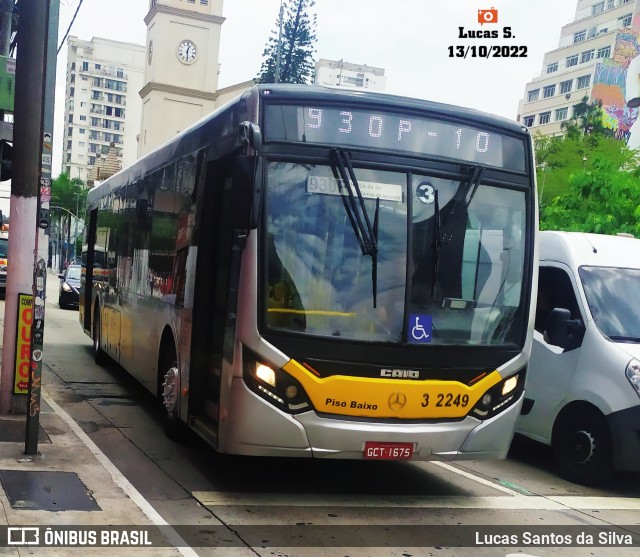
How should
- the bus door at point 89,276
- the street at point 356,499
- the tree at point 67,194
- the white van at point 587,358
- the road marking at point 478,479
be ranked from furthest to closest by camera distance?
the tree at point 67,194, the bus door at point 89,276, the white van at point 587,358, the road marking at point 478,479, the street at point 356,499

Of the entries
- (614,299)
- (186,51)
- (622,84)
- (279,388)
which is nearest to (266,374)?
(279,388)

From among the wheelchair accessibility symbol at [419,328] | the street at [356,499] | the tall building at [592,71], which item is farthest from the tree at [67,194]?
the wheelchair accessibility symbol at [419,328]

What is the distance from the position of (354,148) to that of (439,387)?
78.0 inches

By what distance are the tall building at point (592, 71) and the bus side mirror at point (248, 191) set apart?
70057mm

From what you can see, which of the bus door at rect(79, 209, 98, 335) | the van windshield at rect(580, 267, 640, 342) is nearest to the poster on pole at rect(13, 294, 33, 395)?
the bus door at rect(79, 209, 98, 335)

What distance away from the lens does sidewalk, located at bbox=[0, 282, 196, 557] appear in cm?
534

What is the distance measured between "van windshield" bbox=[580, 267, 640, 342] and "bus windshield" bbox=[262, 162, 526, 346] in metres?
2.15

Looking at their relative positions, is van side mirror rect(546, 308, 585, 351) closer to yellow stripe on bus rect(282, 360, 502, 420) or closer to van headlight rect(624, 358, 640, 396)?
van headlight rect(624, 358, 640, 396)

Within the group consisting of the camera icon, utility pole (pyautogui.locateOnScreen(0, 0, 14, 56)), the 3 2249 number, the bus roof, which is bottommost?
the 3 2249 number

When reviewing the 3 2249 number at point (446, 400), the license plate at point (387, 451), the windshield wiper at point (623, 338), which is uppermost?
the windshield wiper at point (623, 338)

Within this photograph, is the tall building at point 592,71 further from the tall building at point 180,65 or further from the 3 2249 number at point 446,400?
the 3 2249 number at point 446,400

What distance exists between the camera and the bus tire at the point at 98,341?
46.8 ft

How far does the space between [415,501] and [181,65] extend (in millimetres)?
72836

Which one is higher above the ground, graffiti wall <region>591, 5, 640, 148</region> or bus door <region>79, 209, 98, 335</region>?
graffiti wall <region>591, 5, 640, 148</region>
